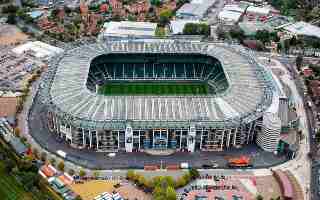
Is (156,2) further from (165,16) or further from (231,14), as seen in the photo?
(231,14)

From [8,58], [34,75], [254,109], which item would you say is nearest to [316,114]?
[254,109]

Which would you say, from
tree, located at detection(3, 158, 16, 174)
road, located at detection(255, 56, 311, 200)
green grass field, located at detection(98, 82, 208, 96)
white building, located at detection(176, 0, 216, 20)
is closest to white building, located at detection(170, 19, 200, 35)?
white building, located at detection(176, 0, 216, 20)

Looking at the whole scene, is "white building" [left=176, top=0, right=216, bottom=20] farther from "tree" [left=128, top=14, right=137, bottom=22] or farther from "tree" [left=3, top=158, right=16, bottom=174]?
"tree" [left=3, top=158, right=16, bottom=174]

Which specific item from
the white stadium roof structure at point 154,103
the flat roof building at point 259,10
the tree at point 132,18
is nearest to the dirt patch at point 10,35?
the white stadium roof structure at point 154,103

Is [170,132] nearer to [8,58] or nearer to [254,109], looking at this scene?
[254,109]

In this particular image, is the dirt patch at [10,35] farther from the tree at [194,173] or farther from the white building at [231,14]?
the tree at [194,173]
